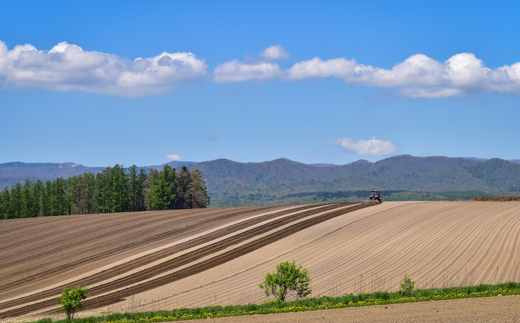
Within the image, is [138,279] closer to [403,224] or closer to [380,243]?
[380,243]

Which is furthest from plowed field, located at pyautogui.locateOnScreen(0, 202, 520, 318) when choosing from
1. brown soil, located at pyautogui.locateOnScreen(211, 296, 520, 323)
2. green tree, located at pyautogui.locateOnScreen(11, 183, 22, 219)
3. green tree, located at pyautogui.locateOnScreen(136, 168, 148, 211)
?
green tree, located at pyautogui.locateOnScreen(11, 183, 22, 219)

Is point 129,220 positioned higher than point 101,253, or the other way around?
point 129,220

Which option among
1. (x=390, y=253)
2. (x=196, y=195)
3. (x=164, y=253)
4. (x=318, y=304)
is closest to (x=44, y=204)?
(x=196, y=195)

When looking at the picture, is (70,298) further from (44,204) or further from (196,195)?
(44,204)

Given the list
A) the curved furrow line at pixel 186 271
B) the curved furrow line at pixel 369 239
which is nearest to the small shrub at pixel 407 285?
the curved furrow line at pixel 369 239

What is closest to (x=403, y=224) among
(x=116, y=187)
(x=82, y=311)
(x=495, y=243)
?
(x=495, y=243)

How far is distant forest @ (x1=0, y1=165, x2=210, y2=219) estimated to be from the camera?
344ft

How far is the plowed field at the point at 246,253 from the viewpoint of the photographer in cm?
3312

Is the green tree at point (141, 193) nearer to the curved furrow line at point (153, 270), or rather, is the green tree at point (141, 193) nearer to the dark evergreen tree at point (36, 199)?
the dark evergreen tree at point (36, 199)

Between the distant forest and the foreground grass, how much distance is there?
252ft

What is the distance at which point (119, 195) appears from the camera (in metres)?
105

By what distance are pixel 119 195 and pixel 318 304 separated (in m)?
A: 87.6

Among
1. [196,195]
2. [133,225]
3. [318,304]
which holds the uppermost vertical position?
[196,195]

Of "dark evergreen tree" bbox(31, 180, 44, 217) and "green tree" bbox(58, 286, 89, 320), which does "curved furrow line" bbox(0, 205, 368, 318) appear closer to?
"green tree" bbox(58, 286, 89, 320)
